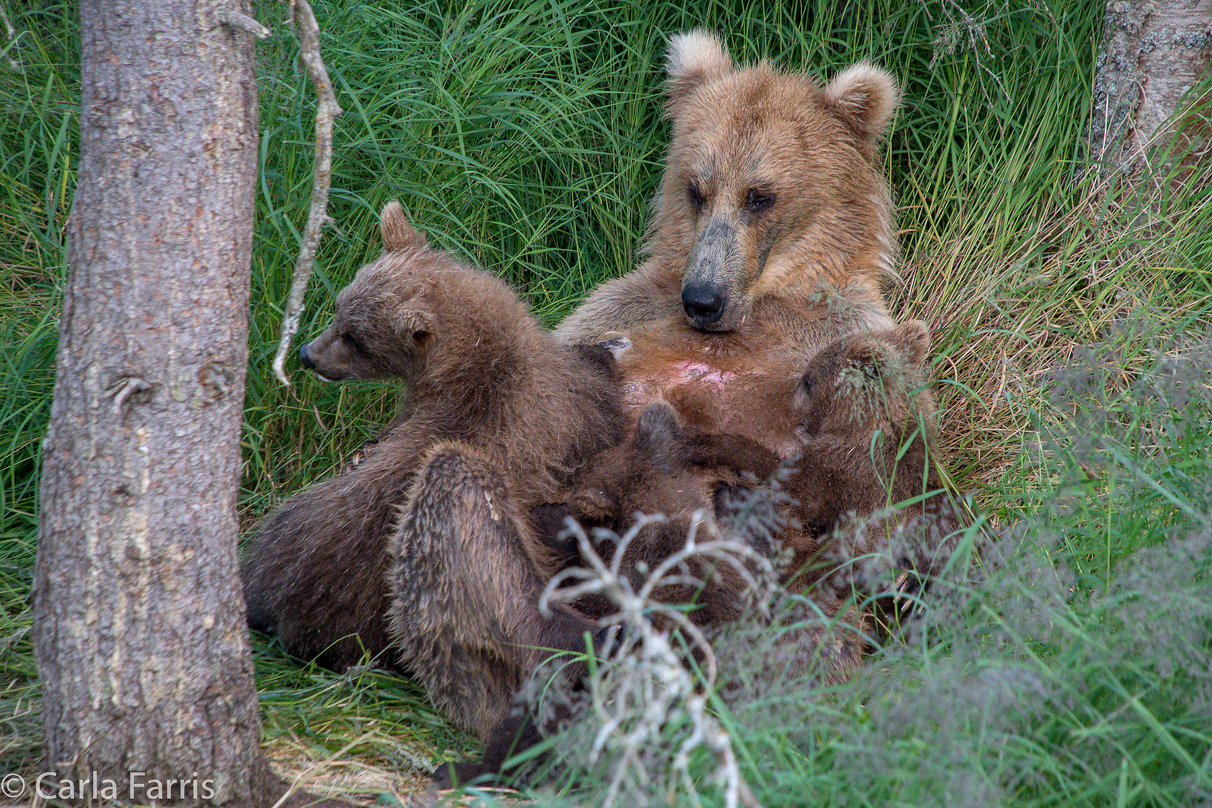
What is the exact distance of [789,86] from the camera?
13.4 ft

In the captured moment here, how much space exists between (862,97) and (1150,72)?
127 cm

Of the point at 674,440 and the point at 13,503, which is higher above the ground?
the point at 674,440

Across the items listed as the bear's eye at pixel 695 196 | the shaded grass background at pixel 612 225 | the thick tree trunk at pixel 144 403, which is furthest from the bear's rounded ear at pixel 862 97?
the thick tree trunk at pixel 144 403

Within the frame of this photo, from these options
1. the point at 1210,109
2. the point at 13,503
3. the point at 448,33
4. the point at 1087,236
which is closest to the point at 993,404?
the point at 1087,236

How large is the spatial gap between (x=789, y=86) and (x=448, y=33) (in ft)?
5.68

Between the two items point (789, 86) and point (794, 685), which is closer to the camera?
point (794, 685)

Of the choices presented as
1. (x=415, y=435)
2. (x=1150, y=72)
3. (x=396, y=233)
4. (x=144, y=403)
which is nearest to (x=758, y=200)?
(x=396, y=233)

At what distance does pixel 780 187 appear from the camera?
3922 mm

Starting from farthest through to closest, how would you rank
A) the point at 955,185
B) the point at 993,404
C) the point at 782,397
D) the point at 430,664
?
the point at 955,185
the point at 993,404
the point at 782,397
the point at 430,664

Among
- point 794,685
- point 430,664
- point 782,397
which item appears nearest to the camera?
point 794,685

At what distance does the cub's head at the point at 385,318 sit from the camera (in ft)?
11.0

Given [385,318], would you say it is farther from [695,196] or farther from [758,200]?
[758,200]

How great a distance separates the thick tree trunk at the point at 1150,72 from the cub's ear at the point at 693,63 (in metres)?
1.67

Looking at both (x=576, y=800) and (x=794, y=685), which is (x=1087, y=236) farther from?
(x=576, y=800)
